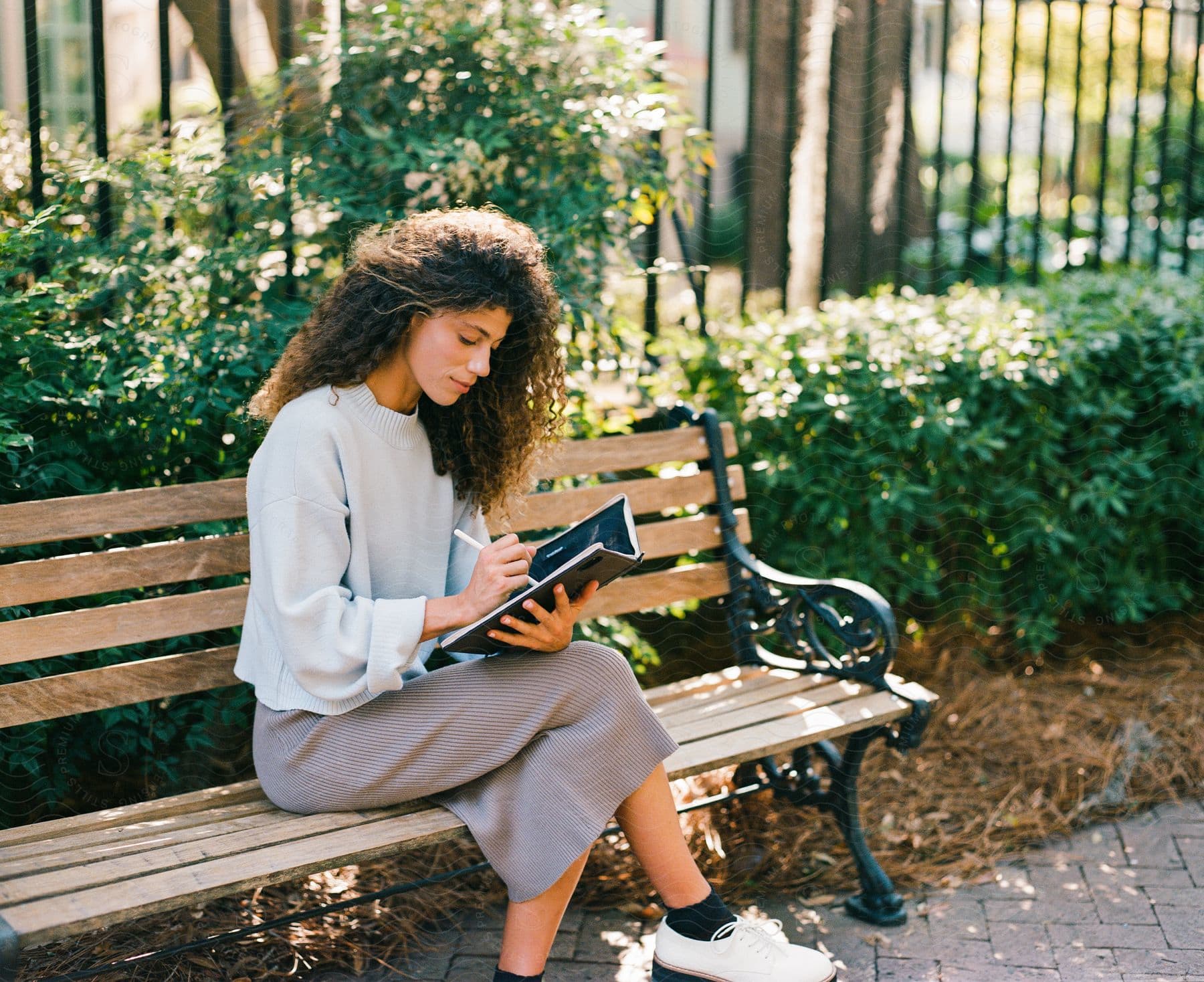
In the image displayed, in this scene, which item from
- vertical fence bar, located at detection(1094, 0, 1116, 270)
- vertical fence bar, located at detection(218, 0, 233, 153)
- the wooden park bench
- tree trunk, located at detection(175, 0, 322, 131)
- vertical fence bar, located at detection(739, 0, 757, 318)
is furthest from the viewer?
vertical fence bar, located at detection(1094, 0, 1116, 270)

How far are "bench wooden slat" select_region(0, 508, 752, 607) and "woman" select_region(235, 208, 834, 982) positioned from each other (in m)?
0.21

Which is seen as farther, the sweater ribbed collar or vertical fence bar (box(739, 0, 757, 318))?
vertical fence bar (box(739, 0, 757, 318))

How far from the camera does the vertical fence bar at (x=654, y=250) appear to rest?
375 cm

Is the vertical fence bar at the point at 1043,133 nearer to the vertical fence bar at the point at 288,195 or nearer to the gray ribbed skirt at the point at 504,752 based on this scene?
the vertical fence bar at the point at 288,195

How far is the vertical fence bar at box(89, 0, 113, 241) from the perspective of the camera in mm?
3020

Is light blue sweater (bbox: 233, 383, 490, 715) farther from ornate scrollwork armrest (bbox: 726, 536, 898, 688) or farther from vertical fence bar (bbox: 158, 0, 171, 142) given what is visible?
vertical fence bar (bbox: 158, 0, 171, 142)

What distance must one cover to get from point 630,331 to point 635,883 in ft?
4.65

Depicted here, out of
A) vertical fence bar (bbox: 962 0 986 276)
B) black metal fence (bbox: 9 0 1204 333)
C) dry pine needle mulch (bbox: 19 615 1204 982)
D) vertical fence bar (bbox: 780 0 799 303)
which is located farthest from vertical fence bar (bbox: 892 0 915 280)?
dry pine needle mulch (bbox: 19 615 1204 982)

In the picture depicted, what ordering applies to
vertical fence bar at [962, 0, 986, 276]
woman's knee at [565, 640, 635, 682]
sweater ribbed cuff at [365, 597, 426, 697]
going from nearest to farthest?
1. sweater ribbed cuff at [365, 597, 426, 697]
2. woman's knee at [565, 640, 635, 682]
3. vertical fence bar at [962, 0, 986, 276]

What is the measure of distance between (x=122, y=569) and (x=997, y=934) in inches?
79.3

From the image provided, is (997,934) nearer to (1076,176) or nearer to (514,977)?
(514,977)

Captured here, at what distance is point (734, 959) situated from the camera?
7.69ft

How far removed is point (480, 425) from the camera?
102 inches

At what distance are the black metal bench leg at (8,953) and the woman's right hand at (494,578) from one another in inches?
32.9
